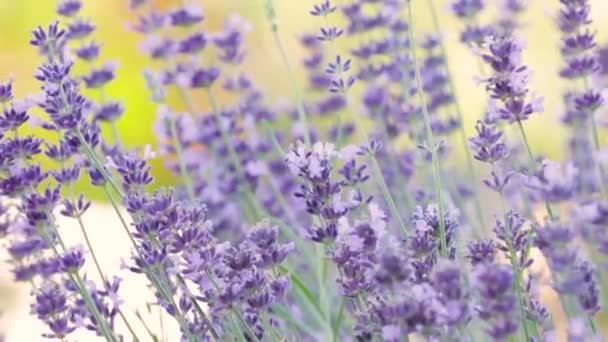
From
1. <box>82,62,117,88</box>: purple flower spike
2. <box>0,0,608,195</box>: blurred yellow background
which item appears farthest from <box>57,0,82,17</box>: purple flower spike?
<box>0,0,608,195</box>: blurred yellow background

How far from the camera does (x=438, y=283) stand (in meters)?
1.10

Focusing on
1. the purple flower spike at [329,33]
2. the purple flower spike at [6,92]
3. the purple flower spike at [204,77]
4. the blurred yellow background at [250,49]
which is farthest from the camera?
the blurred yellow background at [250,49]

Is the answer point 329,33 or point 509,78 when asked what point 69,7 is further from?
point 509,78

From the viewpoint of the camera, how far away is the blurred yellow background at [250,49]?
201 inches

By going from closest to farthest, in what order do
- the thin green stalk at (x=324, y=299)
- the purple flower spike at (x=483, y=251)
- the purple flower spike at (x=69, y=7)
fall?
the purple flower spike at (x=483, y=251)
the thin green stalk at (x=324, y=299)
the purple flower spike at (x=69, y=7)

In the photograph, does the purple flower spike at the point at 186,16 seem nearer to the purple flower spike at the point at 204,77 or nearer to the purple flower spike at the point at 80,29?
the purple flower spike at the point at 204,77

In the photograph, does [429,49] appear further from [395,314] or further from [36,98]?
[395,314]

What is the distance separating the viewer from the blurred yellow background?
5.10m

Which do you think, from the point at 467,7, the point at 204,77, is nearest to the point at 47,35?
the point at 204,77

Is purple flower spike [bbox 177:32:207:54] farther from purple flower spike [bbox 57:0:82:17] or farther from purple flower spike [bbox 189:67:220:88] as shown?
purple flower spike [bbox 57:0:82:17]

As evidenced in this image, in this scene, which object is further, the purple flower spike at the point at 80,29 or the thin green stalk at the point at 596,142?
the purple flower spike at the point at 80,29

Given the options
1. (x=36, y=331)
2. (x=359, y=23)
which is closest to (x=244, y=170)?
(x=359, y=23)

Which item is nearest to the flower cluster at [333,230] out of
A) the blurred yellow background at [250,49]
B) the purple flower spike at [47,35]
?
the purple flower spike at [47,35]

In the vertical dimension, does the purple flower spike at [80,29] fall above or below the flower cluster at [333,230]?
above
